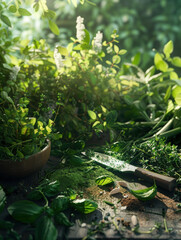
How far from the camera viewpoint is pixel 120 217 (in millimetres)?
734

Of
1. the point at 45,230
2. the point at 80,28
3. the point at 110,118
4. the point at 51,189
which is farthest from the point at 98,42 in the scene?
the point at 45,230

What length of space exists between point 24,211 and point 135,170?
432 millimetres

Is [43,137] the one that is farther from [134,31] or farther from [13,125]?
[134,31]

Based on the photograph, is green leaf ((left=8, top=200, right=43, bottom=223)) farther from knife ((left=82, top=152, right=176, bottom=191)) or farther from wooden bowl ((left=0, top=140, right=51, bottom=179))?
knife ((left=82, top=152, right=176, bottom=191))

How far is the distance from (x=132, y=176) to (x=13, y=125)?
464 mm

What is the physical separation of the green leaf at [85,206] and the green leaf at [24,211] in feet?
0.34

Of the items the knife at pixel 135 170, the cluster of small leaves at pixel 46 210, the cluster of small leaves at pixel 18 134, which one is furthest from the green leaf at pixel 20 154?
the knife at pixel 135 170

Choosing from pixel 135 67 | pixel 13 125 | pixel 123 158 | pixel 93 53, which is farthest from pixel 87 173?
pixel 135 67

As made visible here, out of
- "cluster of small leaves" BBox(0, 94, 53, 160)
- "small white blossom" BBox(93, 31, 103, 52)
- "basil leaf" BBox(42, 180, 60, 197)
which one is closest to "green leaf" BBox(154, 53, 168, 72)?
"small white blossom" BBox(93, 31, 103, 52)

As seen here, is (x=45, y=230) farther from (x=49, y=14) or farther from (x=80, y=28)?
(x=80, y=28)

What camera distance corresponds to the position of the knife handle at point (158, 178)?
859 millimetres

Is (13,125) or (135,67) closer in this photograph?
(13,125)

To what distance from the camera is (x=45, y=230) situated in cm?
63

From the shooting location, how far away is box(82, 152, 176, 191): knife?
865 mm
